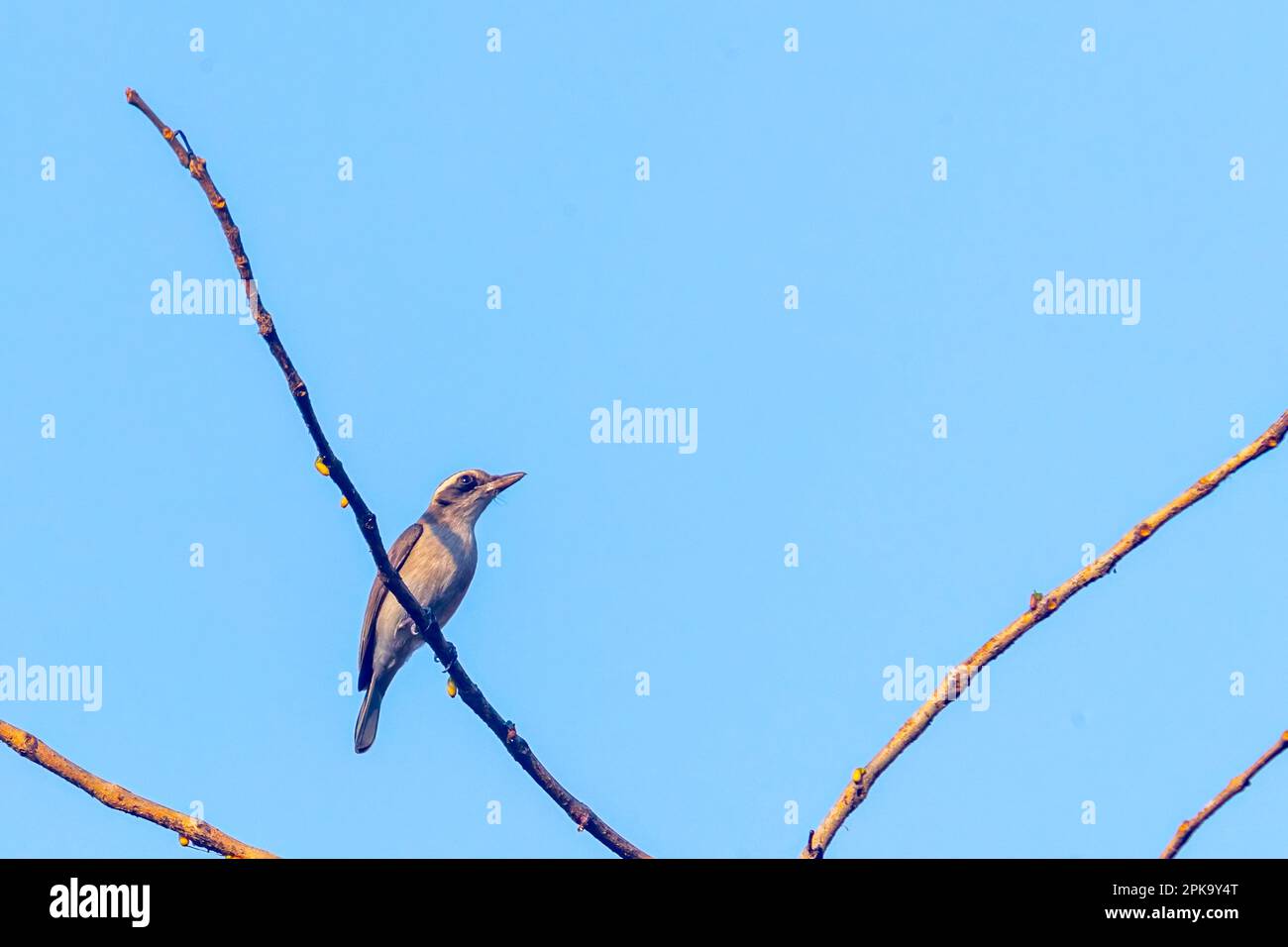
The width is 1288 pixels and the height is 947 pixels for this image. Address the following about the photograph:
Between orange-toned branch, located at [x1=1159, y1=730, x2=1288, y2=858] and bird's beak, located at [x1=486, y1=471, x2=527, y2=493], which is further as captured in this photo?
bird's beak, located at [x1=486, y1=471, x2=527, y2=493]

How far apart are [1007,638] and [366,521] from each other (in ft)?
9.07

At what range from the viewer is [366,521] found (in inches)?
223

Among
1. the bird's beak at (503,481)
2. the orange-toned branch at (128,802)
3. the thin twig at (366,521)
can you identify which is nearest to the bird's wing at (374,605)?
the bird's beak at (503,481)

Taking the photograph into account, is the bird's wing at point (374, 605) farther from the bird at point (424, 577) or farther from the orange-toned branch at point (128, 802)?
the orange-toned branch at point (128, 802)

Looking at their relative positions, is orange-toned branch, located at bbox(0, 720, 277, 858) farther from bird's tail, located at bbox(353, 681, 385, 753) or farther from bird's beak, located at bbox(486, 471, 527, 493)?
bird's tail, located at bbox(353, 681, 385, 753)

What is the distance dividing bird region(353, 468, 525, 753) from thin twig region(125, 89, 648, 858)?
5.00 m

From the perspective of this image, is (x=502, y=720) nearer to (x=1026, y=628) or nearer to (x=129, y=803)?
(x=129, y=803)

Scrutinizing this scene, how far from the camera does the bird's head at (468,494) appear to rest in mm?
11820

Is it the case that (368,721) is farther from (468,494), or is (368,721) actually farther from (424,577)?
(468,494)

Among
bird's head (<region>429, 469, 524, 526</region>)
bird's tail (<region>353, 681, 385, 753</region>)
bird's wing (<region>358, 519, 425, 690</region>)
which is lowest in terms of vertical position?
bird's tail (<region>353, 681, 385, 753</region>)

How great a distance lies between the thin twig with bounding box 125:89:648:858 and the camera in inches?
173

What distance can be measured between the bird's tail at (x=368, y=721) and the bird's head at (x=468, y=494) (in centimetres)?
172

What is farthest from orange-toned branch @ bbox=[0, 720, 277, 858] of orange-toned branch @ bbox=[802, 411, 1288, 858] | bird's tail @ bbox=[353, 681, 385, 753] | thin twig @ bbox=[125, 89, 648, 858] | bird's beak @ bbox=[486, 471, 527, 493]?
bird's tail @ bbox=[353, 681, 385, 753]
